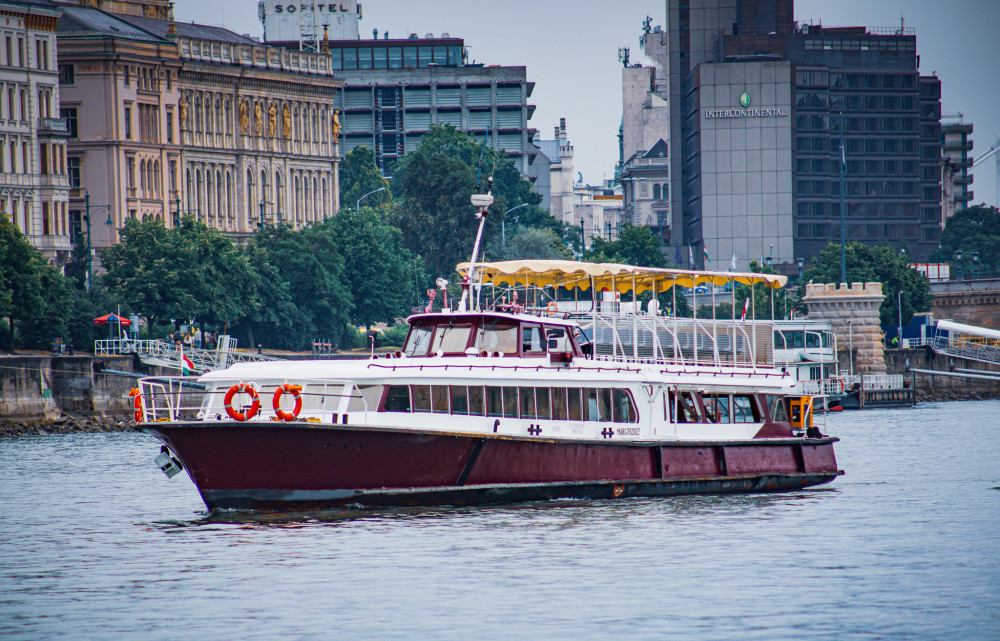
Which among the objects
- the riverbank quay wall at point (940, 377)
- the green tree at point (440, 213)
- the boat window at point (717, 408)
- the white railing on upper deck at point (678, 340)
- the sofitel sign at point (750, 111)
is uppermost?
the sofitel sign at point (750, 111)

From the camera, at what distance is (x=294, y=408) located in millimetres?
37562

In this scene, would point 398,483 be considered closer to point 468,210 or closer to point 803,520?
point 803,520

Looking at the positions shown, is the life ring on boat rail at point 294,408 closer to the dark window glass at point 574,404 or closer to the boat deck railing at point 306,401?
the boat deck railing at point 306,401

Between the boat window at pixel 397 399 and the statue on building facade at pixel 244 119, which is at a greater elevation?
the statue on building facade at pixel 244 119

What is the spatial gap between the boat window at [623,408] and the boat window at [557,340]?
1652 millimetres

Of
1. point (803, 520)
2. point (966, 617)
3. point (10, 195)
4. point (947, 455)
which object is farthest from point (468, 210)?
point (966, 617)

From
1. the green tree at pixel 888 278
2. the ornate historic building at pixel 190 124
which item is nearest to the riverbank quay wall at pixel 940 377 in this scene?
the green tree at pixel 888 278

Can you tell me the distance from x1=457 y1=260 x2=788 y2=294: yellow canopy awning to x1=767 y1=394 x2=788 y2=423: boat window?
3.20 meters

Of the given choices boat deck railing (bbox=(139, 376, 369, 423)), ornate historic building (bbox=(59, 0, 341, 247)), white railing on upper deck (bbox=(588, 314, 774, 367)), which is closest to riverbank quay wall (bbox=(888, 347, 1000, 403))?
ornate historic building (bbox=(59, 0, 341, 247))

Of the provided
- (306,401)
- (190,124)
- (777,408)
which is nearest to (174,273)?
(190,124)

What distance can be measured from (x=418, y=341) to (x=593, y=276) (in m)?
5.91

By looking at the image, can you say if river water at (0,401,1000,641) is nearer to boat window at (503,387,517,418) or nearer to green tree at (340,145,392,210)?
boat window at (503,387,517,418)

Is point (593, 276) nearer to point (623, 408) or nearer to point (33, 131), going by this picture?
point (623, 408)

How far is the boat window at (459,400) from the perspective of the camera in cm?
3938
